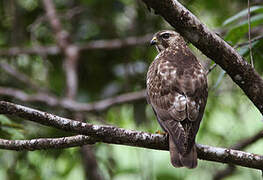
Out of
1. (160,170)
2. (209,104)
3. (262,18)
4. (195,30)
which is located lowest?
(160,170)

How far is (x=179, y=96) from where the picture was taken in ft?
13.6

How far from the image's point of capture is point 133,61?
7211 millimetres

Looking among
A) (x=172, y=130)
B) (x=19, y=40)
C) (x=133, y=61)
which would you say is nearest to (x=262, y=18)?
(x=172, y=130)

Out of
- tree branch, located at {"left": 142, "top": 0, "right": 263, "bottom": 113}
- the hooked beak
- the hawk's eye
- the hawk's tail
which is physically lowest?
the hooked beak

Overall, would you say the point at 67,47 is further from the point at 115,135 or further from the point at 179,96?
the point at 115,135

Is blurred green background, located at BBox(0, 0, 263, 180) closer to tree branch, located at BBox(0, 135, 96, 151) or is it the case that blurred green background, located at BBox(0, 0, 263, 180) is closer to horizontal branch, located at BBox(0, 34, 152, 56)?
horizontal branch, located at BBox(0, 34, 152, 56)

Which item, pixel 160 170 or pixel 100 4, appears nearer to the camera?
pixel 160 170

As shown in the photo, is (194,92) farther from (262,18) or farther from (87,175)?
(87,175)

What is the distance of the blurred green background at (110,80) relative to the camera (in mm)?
6117

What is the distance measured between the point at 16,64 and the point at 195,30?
5.28m

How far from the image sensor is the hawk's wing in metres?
3.92

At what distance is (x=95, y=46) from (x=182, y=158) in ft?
12.6

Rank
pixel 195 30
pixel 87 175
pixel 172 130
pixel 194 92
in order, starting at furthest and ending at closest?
1. pixel 87 175
2. pixel 194 92
3. pixel 172 130
4. pixel 195 30

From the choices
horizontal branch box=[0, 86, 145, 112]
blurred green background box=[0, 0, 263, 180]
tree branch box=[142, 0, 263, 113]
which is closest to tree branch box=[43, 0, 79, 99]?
blurred green background box=[0, 0, 263, 180]
